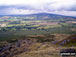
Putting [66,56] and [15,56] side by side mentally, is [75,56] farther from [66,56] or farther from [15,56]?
[15,56]

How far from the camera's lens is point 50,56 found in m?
64.2

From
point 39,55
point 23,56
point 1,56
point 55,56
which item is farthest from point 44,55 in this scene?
point 1,56

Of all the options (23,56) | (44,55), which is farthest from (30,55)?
(44,55)

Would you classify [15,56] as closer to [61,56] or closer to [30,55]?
[30,55]

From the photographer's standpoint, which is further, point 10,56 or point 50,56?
point 10,56

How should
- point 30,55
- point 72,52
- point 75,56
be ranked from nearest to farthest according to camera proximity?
point 75,56
point 72,52
point 30,55

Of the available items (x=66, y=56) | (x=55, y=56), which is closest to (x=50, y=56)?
(x=55, y=56)

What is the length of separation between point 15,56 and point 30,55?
357 inches

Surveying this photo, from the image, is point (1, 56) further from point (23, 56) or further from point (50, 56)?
point (50, 56)

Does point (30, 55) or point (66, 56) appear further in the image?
point (30, 55)

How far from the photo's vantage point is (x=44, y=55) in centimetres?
6675

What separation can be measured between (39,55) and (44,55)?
302cm

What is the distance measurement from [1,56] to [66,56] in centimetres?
4063

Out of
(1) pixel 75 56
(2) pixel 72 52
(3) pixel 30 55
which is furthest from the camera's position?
(3) pixel 30 55
